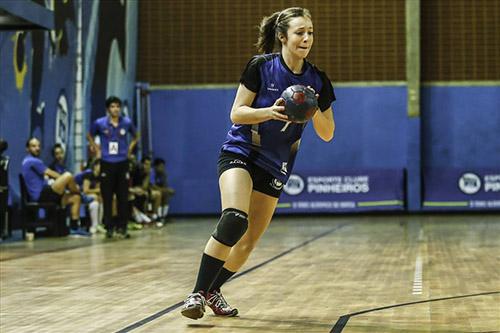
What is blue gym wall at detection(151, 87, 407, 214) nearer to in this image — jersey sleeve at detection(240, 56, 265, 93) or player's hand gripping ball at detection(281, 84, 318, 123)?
jersey sleeve at detection(240, 56, 265, 93)

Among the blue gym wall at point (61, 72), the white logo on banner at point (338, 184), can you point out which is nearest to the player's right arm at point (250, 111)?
the blue gym wall at point (61, 72)

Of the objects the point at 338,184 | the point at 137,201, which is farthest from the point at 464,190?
the point at 137,201

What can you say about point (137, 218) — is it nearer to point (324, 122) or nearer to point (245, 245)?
point (245, 245)

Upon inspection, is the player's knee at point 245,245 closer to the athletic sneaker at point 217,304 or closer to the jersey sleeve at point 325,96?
the athletic sneaker at point 217,304

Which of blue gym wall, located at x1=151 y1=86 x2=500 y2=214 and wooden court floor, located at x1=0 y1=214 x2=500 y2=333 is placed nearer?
wooden court floor, located at x1=0 y1=214 x2=500 y2=333

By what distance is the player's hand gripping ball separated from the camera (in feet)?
16.7

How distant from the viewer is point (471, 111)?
22391 millimetres

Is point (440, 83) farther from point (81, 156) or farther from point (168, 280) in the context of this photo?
point (168, 280)

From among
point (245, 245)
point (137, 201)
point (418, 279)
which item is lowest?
point (137, 201)

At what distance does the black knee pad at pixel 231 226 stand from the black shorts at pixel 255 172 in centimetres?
32

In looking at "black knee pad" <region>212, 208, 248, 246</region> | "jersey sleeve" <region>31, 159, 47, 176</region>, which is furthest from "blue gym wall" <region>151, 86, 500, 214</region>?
"black knee pad" <region>212, 208, 248, 246</region>

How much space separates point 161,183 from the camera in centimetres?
1997

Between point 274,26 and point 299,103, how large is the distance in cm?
77

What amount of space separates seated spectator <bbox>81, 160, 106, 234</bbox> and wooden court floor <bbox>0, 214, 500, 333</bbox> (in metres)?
1.36
